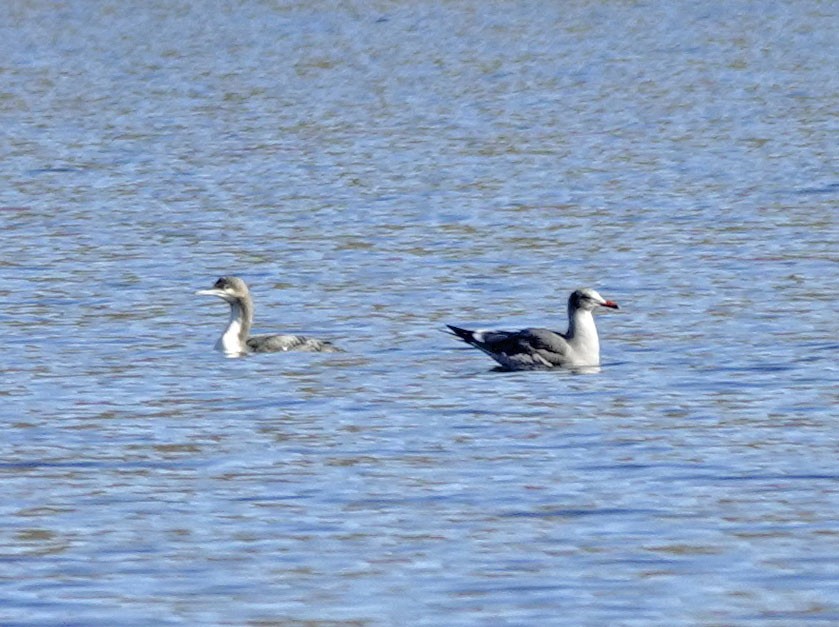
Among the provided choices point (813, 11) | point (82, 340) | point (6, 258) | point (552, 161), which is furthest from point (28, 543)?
point (813, 11)

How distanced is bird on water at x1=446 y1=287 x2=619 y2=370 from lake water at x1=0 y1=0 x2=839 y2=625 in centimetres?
16

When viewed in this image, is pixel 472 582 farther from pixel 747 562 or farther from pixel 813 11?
pixel 813 11

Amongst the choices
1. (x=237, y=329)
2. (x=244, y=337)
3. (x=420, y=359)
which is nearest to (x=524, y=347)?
(x=420, y=359)

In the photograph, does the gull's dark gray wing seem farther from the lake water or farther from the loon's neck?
the loon's neck

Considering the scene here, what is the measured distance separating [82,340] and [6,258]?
6064mm

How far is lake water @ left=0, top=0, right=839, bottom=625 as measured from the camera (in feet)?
41.4

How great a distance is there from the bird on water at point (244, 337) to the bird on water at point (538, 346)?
1.36 meters

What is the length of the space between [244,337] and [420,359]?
185 centimetres

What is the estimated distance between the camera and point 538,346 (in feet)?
65.6

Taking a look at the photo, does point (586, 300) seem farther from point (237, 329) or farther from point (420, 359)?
point (237, 329)

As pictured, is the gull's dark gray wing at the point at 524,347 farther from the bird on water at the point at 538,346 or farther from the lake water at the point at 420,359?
the lake water at the point at 420,359

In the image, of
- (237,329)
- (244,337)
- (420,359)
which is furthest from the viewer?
(237,329)

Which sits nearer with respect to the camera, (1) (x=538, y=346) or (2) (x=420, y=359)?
(1) (x=538, y=346)

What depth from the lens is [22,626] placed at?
1162 centimetres
